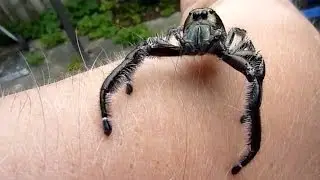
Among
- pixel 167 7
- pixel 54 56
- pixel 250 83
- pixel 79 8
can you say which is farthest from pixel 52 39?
pixel 250 83

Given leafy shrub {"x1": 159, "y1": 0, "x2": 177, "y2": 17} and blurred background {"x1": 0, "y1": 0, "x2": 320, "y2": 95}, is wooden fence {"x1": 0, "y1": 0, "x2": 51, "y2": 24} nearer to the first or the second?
blurred background {"x1": 0, "y1": 0, "x2": 320, "y2": 95}

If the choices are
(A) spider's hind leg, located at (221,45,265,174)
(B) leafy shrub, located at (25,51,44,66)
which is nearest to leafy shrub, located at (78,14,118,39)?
(B) leafy shrub, located at (25,51,44,66)

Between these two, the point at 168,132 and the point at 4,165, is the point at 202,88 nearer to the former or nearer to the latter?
the point at 168,132

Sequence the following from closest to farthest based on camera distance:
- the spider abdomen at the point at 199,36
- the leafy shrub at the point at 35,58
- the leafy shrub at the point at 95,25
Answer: the spider abdomen at the point at 199,36 < the leafy shrub at the point at 35,58 < the leafy shrub at the point at 95,25

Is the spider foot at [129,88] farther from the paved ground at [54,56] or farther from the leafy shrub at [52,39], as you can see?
the leafy shrub at [52,39]

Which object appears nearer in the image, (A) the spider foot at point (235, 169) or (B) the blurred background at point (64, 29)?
(A) the spider foot at point (235, 169)

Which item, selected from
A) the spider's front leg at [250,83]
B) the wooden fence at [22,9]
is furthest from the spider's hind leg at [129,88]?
the wooden fence at [22,9]

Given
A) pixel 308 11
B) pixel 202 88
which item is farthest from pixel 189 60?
pixel 308 11
